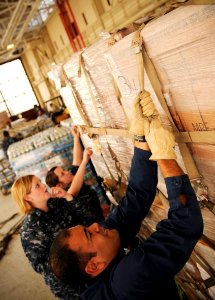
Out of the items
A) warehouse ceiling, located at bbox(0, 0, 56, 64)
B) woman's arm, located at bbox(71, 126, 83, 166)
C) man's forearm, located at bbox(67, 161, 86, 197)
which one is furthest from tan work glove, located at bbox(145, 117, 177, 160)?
warehouse ceiling, located at bbox(0, 0, 56, 64)

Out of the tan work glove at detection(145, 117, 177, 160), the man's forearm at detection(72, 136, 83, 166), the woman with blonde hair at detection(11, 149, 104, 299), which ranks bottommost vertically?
the woman with blonde hair at detection(11, 149, 104, 299)

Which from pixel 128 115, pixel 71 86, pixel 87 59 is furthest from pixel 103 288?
pixel 71 86

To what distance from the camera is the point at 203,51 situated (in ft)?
3.80

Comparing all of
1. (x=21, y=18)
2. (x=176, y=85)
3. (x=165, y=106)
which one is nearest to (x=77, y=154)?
(x=165, y=106)

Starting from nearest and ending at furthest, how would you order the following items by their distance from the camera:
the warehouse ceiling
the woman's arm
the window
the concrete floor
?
the woman's arm → the concrete floor → the warehouse ceiling → the window

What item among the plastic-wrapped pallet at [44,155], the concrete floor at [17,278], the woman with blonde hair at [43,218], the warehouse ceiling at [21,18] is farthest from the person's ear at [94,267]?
the warehouse ceiling at [21,18]

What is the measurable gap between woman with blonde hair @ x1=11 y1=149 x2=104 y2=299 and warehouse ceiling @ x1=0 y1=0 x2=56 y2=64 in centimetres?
928

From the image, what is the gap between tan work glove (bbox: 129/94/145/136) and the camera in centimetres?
148

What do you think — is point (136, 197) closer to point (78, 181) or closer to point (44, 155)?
point (78, 181)

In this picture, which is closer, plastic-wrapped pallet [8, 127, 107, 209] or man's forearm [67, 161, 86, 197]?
man's forearm [67, 161, 86, 197]

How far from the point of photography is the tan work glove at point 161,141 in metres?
1.42

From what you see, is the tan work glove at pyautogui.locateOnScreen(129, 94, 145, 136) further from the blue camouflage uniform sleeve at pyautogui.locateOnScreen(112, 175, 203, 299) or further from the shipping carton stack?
the blue camouflage uniform sleeve at pyautogui.locateOnScreen(112, 175, 203, 299)

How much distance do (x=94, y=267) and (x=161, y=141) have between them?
0.88 m

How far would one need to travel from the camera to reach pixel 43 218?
3020 millimetres
